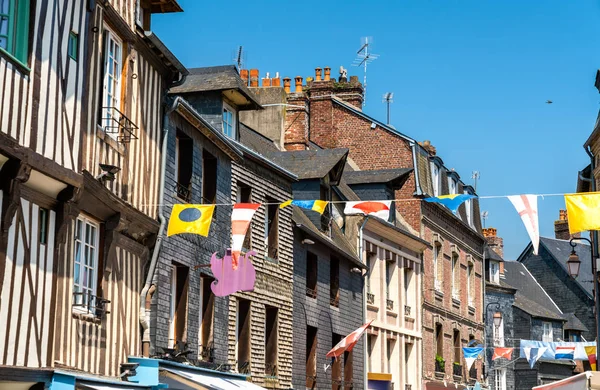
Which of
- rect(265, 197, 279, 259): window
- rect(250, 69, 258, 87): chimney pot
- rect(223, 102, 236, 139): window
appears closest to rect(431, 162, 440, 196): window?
rect(250, 69, 258, 87): chimney pot

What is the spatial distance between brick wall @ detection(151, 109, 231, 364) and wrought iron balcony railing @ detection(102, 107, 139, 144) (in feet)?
5.03

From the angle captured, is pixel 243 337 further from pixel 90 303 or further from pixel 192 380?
pixel 90 303

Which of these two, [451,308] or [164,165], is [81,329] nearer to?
[164,165]

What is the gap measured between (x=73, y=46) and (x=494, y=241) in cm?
3684

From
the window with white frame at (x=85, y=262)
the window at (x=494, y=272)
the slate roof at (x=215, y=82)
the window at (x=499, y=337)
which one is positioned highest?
the slate roof at (x=215, y=82)

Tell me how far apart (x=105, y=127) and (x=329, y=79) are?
2131 centimetres

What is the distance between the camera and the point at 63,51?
12.2 m

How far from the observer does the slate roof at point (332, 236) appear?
74.9 feet

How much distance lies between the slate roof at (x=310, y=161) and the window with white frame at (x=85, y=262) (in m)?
11.6

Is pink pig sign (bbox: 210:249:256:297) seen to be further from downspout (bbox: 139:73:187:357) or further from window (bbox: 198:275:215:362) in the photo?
downspout (bbox: 139:73:187:357)

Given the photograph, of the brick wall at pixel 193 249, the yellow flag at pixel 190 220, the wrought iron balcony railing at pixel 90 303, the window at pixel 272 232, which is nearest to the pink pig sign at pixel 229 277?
the brick wall at pixel 193 249

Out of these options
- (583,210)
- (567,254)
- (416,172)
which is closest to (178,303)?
(583,210)

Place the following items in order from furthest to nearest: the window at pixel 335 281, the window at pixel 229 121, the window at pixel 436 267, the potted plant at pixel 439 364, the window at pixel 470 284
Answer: the window at pixel 470 284, the window at pixel 436 267, the potted plant at pixel 439 364, the window at pixel 335 281, the window at pixel 229 121

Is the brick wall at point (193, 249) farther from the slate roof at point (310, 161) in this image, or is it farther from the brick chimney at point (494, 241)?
the brick chimney at point (494, 241)
